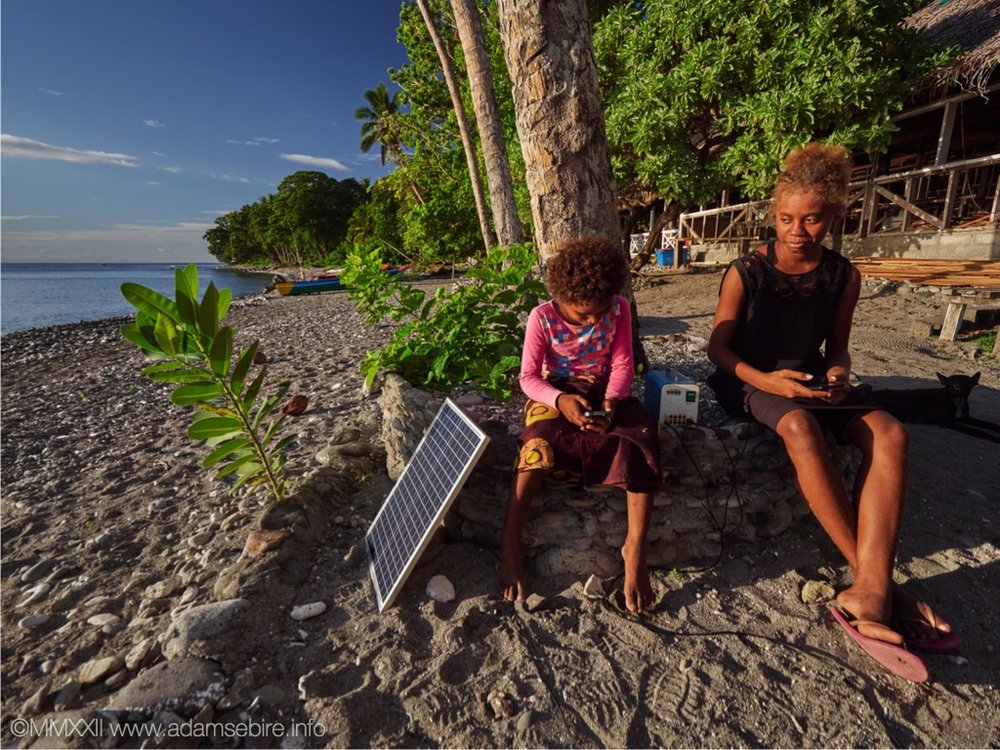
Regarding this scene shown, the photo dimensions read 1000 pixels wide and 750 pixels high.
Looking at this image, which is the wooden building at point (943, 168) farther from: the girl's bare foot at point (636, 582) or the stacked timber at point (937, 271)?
the girl's bare foot at point (636, 582)

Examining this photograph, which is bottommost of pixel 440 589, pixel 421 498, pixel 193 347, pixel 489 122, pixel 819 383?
pixel 440 589

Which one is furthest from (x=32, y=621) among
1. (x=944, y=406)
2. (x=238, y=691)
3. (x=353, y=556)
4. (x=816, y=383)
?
(x=944, y=406)

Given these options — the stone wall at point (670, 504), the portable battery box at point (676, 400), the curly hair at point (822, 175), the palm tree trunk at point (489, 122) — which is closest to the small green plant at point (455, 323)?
the stone wall at point (670, 504)

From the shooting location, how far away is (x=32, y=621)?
221 centimetres

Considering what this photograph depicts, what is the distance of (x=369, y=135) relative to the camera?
34.8 m

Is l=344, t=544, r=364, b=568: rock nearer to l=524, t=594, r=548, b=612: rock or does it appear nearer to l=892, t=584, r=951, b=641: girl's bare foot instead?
l=524, t=594, r=548, b=612: rock

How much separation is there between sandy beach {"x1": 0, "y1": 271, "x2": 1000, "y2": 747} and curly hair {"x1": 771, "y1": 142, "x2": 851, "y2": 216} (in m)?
1.81

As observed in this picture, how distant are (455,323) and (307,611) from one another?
1.83 m

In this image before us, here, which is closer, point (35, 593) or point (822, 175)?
point (822, 175)

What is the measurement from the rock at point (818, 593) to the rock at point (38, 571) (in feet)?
13.7

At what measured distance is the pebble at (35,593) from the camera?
238 centimetres

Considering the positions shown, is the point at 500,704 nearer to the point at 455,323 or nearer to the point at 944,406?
the point at 455,323

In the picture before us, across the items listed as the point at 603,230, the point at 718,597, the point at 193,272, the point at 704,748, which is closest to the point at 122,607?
the point at 193,272

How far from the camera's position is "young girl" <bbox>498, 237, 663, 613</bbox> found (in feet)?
6.91
